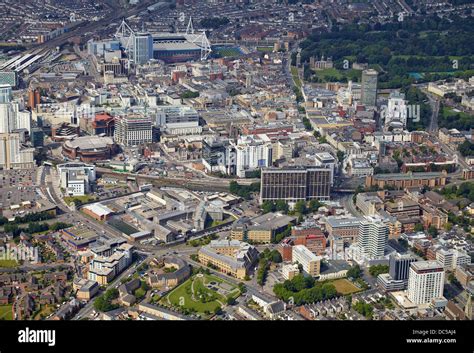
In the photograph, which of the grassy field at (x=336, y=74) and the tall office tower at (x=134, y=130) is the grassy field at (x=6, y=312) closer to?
the tall office tower at (x=134, y=130)

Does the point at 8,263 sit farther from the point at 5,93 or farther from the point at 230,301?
the point at 5,93

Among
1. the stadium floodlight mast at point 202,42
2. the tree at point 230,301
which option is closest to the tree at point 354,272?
the tree at point 230,301

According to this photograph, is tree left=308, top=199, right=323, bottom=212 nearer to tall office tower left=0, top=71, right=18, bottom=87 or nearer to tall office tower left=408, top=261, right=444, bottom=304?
tall office tower left=408, top=261, right=444, bottom=304

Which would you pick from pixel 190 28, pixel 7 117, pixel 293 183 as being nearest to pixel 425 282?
pixel 293 183

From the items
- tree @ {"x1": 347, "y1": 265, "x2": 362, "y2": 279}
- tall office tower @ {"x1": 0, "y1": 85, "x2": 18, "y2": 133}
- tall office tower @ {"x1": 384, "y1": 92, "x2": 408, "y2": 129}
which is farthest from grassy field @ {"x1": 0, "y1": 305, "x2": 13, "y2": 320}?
tall office tower @ {"x1": 384, "y1": 92, "x2": 408, "y2": 129}
